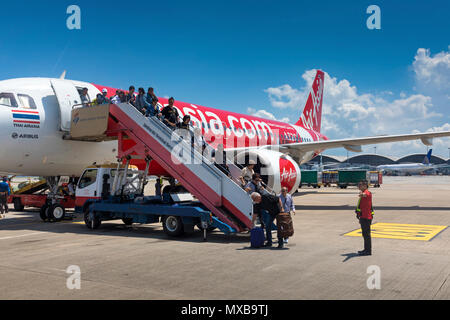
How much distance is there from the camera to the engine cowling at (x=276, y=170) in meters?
12.3

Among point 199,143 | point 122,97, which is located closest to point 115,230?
point 199,143

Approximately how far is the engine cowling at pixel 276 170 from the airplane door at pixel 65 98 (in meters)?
5.70

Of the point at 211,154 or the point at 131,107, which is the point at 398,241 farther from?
the point at 131,107

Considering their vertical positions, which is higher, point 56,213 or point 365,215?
point 365,215

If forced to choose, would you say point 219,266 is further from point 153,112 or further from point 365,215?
point 153,112

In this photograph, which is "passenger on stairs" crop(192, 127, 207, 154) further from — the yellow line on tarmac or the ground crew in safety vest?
the ground crew in safety vest

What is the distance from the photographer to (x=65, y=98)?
11.9m

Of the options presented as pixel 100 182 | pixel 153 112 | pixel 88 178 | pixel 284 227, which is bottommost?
pixel 284 227

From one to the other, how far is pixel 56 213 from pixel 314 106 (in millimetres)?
23043

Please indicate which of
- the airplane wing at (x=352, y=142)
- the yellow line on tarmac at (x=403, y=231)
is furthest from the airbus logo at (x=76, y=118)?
the yellow line on tarmac at (x=403, y=231)

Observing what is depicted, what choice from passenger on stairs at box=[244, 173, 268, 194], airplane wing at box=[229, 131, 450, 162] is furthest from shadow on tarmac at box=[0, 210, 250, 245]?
airplane wing at box=[229, 131, 450, 162]

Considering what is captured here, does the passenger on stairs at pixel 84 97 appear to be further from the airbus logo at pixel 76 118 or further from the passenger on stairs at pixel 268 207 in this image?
the passenger on stairs at pixel 268 207

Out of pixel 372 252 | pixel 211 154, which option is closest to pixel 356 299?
pixel 372 252

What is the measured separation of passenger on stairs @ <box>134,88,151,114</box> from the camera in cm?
1134
